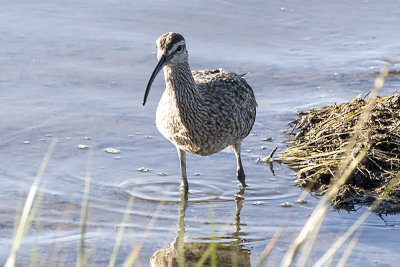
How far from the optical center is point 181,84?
21.5 feet

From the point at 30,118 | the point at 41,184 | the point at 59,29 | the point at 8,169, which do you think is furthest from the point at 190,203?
the point at 59,29

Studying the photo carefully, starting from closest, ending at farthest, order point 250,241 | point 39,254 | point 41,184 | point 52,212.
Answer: point 39,254 → point 250,241 → point 52,212 → point 41,184

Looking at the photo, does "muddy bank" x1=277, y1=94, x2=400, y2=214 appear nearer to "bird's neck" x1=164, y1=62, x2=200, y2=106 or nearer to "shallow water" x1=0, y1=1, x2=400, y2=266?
"shallow water" x1=0, y1=1, x2=400, y2=266

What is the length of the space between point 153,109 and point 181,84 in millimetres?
2674

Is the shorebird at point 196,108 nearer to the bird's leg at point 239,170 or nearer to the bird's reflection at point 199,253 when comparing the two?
the bird's leg at point 239,170

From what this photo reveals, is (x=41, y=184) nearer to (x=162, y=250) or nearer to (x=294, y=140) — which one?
(x=162, y=250)

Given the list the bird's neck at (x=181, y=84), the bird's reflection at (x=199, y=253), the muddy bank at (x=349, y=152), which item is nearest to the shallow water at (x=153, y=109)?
the bird's reflection at (x=199, y=253)

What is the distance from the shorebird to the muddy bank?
744 millimetres

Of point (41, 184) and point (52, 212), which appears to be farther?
point (41, 184)

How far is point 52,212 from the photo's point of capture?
657cm

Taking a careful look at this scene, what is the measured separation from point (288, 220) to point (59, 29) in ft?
19.9

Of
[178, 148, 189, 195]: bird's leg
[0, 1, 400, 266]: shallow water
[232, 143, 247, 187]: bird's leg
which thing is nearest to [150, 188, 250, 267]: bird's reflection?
[0, 1, 400, 266]: shallow water

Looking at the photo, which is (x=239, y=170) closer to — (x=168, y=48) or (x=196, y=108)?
(x=196, y=108)

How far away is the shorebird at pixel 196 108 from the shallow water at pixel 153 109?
577 mm
